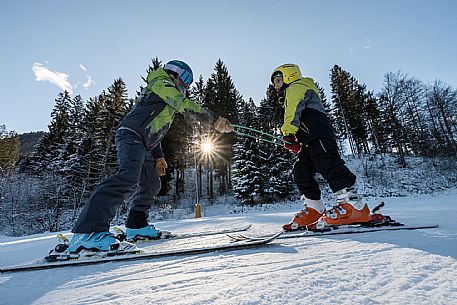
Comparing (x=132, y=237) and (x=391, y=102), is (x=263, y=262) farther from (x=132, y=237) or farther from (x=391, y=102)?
(x=391, y=102)

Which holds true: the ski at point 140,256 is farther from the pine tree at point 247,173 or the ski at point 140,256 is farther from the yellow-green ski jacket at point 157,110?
the pine tree at point 247,173

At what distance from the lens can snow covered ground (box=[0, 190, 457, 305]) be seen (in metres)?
0.74

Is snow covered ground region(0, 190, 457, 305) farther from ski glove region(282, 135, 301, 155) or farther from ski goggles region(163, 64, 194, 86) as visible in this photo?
ski goggles region(163, 64, 194, 86)

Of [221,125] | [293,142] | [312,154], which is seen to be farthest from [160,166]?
[312,154]

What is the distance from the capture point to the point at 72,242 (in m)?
1.79

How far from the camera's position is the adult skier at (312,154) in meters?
2.25

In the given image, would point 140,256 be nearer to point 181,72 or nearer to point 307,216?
point 307,216

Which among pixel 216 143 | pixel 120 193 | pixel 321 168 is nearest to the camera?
pixel 120 193

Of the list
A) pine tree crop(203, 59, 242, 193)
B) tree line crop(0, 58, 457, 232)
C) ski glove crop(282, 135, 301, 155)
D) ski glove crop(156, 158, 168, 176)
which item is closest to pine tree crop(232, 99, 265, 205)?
tree line crop(0, 58, 457, 232)

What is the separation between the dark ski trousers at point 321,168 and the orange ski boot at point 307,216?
72 mm

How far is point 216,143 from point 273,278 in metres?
23.8

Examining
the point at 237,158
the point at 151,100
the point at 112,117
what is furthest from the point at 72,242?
the point at 112,117

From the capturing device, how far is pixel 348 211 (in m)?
2.22

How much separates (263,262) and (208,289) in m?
0.42
